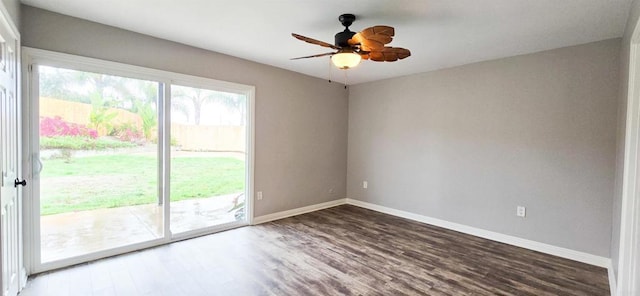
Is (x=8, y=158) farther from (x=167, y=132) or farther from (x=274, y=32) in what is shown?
(x=274, y=32)

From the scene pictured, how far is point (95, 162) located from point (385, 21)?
3201 millimetres

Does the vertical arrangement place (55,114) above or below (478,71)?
below

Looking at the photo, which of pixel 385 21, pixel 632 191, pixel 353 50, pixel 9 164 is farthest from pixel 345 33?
pixel 9 164

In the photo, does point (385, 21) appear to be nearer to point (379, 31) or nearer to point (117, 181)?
point (379, 31)

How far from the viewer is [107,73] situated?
9.51 ft

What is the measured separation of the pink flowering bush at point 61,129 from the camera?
2.60 meters

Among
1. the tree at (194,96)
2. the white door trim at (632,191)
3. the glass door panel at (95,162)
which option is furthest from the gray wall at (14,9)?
the white door trim at (632,191)

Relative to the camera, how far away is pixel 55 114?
2.65 meters

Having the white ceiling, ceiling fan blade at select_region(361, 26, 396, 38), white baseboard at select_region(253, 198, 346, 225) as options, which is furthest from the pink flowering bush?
ceiling fan blade at select_region(361, 26, 396, 38)

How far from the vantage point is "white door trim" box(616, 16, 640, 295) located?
6.15 ft

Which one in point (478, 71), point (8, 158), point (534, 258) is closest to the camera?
point (8, 158)

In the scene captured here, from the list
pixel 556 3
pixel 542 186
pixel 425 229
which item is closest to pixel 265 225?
pixel 425 229

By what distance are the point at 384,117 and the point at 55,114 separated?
420 centimetres

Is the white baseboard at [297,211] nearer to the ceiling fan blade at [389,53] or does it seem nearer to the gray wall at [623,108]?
the ceiling fan blade at [389,53]
